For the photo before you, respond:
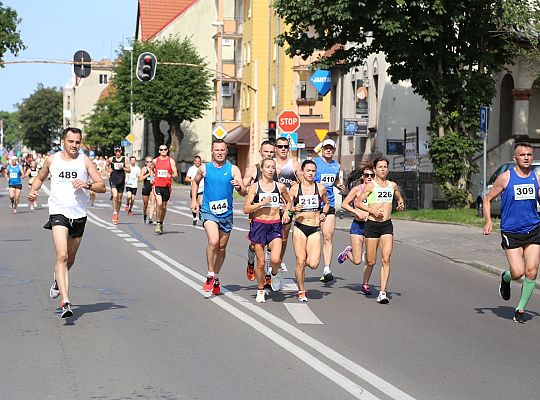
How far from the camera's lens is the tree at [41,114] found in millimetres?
167750

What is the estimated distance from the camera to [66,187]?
11.1 meters

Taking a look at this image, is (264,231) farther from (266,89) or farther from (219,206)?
(266,89)

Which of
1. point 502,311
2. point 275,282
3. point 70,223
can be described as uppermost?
point 70,223

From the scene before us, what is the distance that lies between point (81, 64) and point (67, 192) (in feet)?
102

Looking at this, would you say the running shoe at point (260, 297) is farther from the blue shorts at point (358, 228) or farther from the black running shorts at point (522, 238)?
the black running shorts at point (522, 238)

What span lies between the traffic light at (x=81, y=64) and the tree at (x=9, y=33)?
2536 cm

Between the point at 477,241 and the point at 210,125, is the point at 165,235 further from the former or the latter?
the point at 210,125

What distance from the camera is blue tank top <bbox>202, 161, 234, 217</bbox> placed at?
13.0 m

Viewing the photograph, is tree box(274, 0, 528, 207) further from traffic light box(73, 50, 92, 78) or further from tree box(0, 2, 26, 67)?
tree box(0, 2, 26, 67)

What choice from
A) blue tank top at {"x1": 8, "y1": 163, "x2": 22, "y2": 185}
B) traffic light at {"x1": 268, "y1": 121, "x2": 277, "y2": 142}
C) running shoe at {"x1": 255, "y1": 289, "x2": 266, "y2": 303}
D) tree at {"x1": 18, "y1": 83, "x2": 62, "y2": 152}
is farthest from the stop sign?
tree at {"x1": 18, "y1": 83, "x2": 62, "y2": 152}

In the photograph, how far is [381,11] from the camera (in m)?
30.9

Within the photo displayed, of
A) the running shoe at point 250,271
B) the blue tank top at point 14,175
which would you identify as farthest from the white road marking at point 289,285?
the blue tank top at point 14,175

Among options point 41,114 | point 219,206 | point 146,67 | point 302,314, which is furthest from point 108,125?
point 302,314

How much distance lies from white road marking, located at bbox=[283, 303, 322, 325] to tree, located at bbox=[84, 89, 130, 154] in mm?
91048
